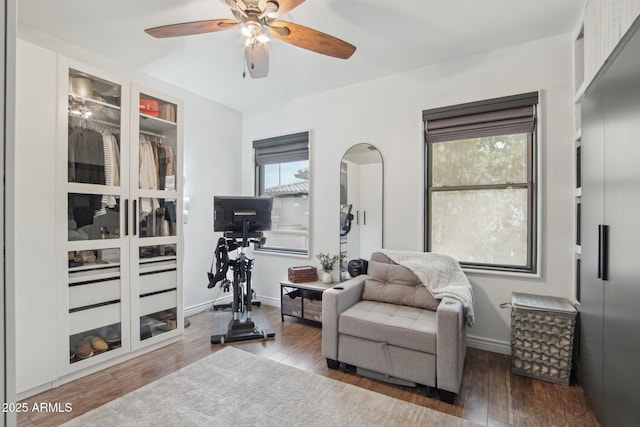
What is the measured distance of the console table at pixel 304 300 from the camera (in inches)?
129

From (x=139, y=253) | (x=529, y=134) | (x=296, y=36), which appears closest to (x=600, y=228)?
(x=529, y=134)

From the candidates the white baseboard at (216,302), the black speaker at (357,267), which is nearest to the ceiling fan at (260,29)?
the black speaker at (357,267)

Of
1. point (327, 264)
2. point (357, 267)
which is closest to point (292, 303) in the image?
point (327, 264)

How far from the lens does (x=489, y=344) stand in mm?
2732

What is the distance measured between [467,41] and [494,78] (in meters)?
0.43

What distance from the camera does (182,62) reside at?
9.83ft

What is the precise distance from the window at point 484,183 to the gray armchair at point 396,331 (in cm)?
72

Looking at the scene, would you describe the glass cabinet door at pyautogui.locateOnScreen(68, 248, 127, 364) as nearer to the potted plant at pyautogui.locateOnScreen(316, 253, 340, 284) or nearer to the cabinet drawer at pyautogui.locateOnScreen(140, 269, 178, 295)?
the cabinet drawer at pyautogui.locateOnScreen(140, 269, 178, 295)

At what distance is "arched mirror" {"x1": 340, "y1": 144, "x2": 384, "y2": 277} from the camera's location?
333cm

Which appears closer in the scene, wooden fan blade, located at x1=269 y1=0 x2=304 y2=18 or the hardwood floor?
wooden fan blade, located at x1=269 y1=0 x2=304 y2=18

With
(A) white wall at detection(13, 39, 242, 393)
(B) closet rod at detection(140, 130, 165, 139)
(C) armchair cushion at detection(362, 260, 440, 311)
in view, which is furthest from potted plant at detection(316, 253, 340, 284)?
(A) white wall at detection(13, 39, 242, 393)

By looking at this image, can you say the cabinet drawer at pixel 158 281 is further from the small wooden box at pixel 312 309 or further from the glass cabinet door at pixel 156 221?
the small wooden box at pixel 312 309

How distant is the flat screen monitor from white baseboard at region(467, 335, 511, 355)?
2.27 meters

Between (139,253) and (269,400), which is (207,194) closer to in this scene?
(139,253)
